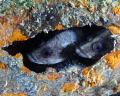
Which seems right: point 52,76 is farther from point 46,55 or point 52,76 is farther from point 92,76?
point 46,55

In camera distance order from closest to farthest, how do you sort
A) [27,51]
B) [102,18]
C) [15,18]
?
[15,18]
[102,18]
[27,51]

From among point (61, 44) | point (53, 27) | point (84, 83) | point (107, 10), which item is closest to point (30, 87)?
point (84, 83)

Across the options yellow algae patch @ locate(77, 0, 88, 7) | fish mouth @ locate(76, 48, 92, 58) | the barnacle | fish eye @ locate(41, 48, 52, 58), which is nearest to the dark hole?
fish mouth @ locate(76, 48, 92, 58)

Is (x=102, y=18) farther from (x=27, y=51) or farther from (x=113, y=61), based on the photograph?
(x=27, y=51)

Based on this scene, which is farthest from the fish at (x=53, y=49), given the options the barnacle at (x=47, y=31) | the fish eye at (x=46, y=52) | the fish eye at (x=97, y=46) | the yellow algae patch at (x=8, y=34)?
the yellow algae patch at (x=8, y=34)

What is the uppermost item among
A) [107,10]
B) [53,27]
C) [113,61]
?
[107,10]

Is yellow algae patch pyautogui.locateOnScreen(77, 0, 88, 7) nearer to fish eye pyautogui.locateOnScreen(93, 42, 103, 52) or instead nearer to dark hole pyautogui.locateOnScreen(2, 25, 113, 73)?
dark hole pyautogui.locateOnScreen(2, 25, 113, 73)
